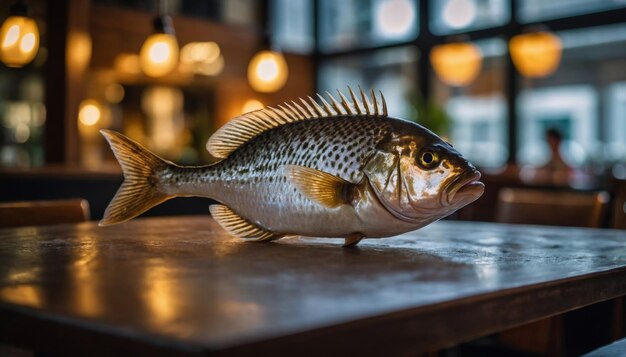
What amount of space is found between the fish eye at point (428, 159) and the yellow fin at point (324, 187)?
127 millimetres

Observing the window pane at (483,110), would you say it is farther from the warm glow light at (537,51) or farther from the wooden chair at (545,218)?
the wooden chair at (545,218)

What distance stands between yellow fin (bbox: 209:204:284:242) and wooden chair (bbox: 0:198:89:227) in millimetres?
940

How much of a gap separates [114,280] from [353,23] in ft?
30.3

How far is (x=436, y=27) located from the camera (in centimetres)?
869

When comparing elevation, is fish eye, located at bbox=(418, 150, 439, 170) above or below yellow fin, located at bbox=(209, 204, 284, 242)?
above

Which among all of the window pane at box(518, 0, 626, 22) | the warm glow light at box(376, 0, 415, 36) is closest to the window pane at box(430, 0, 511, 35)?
the window pane at box(518, 0, 626, 22)

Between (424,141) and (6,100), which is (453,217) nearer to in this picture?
(424,141)

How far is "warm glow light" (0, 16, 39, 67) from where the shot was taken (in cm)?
376

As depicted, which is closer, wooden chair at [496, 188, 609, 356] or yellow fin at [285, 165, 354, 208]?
yellow fin at [285, 165, 354, 208]

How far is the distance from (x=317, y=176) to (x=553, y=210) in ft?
4.91

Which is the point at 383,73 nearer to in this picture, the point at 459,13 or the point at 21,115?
the point at 459,13

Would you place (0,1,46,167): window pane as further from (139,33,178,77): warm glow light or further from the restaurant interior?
(139,33,178,77): warm glow light

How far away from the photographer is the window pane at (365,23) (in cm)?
906

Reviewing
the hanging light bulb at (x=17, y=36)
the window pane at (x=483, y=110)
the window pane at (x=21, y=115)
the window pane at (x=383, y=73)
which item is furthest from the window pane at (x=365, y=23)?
the hanging light bulb at (x=17, y=36)
